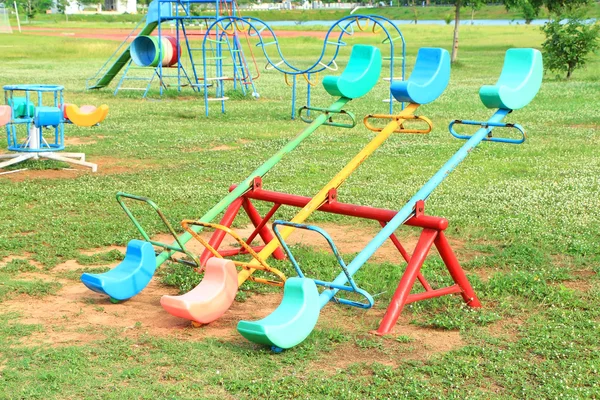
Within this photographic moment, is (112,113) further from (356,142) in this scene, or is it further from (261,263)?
(261,263)

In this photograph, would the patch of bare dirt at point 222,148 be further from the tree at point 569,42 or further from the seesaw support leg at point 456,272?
the tree at point 569,42

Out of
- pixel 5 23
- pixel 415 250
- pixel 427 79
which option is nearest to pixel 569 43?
pixel 427 79

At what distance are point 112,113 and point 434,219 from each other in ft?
40.5

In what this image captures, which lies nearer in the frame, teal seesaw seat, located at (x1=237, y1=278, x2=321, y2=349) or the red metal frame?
teal seesaw seat, located at (x1=237, y1=278, x2=321, y2=349)

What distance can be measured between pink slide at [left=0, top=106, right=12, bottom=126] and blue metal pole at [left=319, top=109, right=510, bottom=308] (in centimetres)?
592

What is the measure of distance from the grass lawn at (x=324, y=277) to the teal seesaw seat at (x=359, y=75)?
131 cm

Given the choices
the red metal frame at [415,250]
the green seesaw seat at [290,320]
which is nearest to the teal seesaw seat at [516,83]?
the red metal frame at [415,250]

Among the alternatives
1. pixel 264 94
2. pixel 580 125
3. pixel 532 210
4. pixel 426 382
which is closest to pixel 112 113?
pixel 264 94

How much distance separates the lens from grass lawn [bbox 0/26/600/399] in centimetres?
415

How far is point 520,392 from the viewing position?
158 inches

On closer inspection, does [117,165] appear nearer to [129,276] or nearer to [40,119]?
[40,119]

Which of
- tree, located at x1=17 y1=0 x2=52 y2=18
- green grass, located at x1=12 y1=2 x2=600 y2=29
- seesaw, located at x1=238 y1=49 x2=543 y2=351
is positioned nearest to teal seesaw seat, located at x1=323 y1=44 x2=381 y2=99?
seesaw, located at x1=238 y1=49 x2=543 y2=351

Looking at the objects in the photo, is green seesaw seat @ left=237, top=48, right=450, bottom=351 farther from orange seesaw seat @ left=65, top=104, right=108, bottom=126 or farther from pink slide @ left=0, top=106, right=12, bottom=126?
orange seesaw seat @ left=65, top=104, right=108, bottom=126

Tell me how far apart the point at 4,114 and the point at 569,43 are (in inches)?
718
